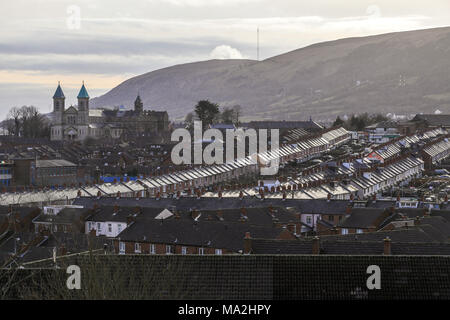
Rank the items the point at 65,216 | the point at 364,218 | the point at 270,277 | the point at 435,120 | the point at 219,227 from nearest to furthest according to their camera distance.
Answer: the point at 270,277 < the point at 219,227 < the point at 364,218 < the point at 65,216 < the point at 435,120

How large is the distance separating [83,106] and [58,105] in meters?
5.77

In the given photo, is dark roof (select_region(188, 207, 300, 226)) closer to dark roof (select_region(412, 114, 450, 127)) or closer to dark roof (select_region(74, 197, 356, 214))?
dark roof (select_region(74, 197, 356, 214))

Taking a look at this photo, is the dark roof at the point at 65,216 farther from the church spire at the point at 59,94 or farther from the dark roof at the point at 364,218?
the church spire at the point at 59,94

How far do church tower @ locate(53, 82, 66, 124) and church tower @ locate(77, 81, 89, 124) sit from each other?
379cm

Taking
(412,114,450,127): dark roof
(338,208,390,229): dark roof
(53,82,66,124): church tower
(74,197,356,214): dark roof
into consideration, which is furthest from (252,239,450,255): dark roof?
(53,82,66,124): church tower

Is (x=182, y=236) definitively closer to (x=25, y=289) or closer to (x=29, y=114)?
(x=25, y=289)

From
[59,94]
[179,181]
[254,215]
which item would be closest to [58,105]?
[59,94]

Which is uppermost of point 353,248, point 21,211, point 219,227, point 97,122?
point 97,122

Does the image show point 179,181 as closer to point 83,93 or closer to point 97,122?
point 83,93

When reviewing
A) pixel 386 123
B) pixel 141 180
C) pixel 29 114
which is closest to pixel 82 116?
pixel 29 114

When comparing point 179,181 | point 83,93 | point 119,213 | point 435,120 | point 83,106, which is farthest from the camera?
point 83,93

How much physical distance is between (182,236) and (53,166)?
4830 cm

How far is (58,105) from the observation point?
170 meters

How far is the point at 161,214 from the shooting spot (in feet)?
151
